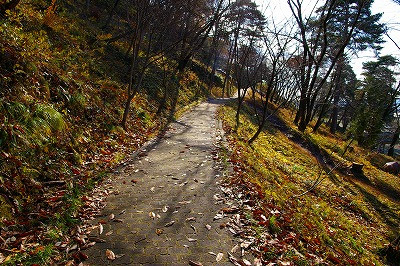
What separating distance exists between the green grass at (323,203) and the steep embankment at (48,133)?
11.8 feet

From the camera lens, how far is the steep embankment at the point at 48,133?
12.2ft

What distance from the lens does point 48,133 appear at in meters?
5.31

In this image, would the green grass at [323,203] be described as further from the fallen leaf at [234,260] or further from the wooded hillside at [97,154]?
the fallen leaf at [234,260]

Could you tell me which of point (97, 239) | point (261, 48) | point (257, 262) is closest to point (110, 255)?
point (97, 239)

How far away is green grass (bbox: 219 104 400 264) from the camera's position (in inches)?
195

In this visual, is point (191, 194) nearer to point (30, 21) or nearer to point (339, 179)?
point (30, 21)

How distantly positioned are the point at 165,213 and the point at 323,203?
6.22 m

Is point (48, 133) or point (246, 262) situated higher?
point (48, 133)

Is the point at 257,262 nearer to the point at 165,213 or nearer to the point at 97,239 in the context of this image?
the point at 165,213

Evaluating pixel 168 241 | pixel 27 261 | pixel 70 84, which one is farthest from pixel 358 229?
pixel 70 84

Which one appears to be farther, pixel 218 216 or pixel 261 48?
pixel 261 48

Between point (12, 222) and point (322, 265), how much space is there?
4.52 m

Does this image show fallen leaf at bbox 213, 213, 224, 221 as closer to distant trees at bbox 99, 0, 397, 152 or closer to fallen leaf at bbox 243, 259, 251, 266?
fallen leaf at bbox 243, 259, 251, 266

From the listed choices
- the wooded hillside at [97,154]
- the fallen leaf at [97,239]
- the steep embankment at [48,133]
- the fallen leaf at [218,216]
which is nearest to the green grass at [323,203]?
the wooded hillside at [97,154]
